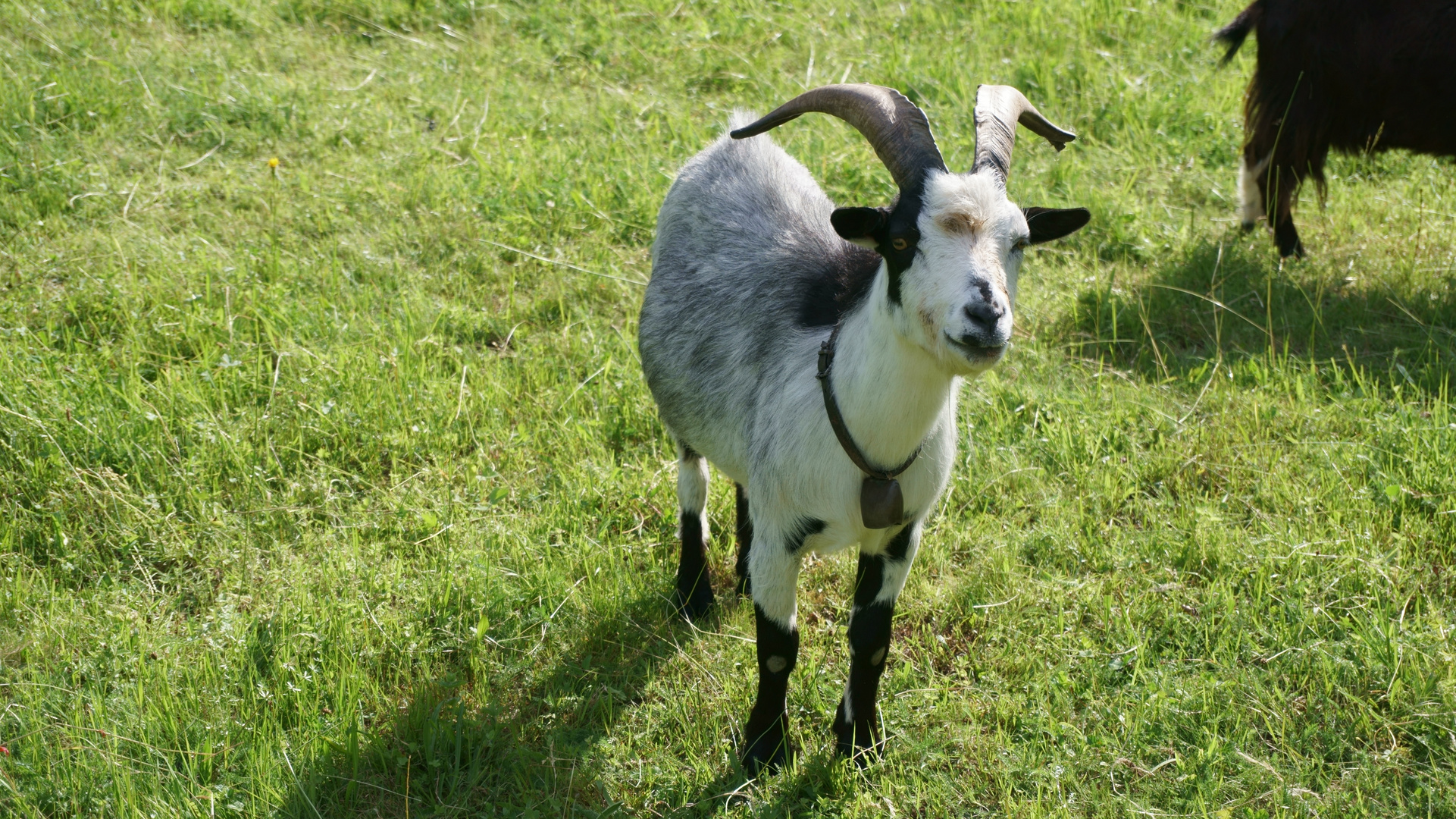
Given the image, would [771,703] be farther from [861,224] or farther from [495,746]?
[861,224]

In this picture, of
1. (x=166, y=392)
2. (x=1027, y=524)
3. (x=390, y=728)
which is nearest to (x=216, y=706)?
(x=390, y=728)

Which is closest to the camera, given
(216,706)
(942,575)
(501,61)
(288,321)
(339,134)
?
(216,706)

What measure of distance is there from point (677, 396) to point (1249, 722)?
82.7 inches

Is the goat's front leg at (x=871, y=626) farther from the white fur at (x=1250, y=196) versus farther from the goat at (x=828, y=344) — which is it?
the white fur at (x=1250, y=196)

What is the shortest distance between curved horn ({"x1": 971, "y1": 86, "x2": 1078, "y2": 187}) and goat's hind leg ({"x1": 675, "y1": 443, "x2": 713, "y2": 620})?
62.6 inches

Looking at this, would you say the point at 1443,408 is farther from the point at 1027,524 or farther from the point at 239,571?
the point at 239,571

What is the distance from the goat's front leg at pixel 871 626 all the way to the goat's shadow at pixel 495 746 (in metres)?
0.74

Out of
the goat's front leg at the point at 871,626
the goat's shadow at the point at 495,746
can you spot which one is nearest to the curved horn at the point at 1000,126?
the goat's front leg at the point at 871,626

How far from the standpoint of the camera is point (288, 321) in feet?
16.4

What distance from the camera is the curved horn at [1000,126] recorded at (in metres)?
2.89

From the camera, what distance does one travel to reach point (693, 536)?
410cm

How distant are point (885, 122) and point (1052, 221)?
528 mm

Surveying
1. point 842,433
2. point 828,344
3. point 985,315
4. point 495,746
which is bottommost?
point 495,746

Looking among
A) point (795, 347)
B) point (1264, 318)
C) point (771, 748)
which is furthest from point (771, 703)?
point (1264, 318)
